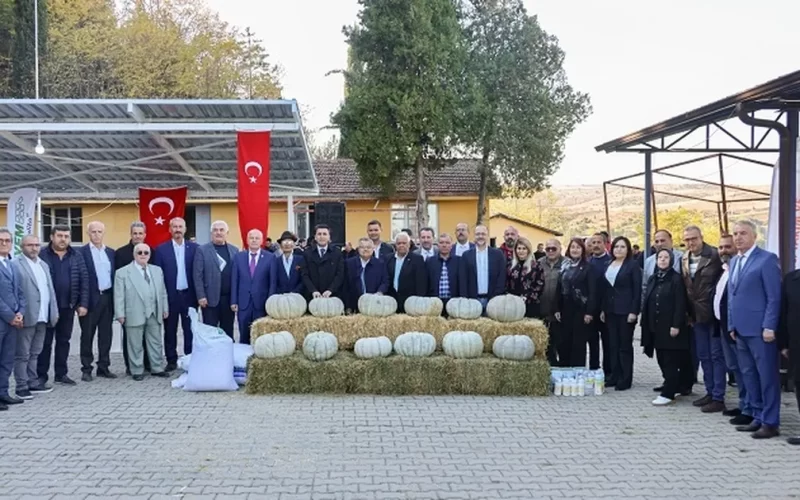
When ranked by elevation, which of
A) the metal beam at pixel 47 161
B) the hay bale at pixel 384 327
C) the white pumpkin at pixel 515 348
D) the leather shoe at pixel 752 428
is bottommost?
the leather shoe at pixel 752 428

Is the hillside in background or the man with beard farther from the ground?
the hillside in background

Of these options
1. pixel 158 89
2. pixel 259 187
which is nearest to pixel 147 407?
pixel 259 187

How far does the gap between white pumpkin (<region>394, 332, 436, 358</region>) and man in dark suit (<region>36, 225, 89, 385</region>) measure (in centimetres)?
367

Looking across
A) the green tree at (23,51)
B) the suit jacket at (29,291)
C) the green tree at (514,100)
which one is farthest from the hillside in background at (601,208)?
the suit jacket at (29,291)

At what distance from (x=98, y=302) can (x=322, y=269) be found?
269 centimetres

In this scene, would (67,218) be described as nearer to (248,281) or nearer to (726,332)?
(248,281)

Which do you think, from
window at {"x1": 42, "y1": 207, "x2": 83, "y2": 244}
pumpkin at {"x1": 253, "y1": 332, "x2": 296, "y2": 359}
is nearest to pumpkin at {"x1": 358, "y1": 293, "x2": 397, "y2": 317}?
pumpkin at {"x1": 253, "y1": 332, "x2": 296, "y2": 359}

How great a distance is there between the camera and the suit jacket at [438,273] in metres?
8.66

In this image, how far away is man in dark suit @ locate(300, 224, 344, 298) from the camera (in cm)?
848

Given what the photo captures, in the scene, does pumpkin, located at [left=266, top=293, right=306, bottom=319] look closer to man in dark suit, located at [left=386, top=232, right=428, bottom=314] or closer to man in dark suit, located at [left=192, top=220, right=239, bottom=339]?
man in dark suit, located at [left=192, top=220, right=239, bottom=339]

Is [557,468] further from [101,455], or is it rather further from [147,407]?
[147,407]

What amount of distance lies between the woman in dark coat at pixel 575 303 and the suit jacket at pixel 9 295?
5968 mm

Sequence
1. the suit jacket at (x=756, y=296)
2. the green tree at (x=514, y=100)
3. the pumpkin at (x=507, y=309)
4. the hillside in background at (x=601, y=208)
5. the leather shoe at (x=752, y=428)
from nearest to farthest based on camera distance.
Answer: the suit jacket at (x=756, y=296) < the leather shoe at (x=752, y=428) < the pumpkin at (x=507, y=309) < the green tree at (x=514, y=100) < the hillside in background at (x=601, y=208)

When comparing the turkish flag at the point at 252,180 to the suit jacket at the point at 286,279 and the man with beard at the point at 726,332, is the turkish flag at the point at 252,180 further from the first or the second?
the man with beard at the point at 726,332
